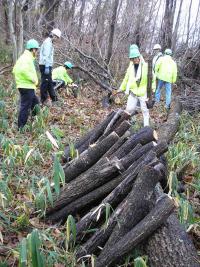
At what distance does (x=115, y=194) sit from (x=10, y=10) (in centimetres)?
673

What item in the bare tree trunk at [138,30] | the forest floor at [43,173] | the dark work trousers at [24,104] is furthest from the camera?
the bare tree trunk at [138,30]

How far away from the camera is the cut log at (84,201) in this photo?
14.6ft

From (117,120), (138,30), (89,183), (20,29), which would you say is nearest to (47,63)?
(20,29)

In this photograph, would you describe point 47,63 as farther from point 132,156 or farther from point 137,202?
point 137,202

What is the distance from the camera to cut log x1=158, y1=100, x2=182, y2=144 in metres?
7.60

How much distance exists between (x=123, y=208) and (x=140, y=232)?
354 mm

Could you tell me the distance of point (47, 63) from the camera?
9.89m

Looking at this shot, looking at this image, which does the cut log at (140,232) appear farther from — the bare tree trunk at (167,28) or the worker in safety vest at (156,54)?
the bare tree trunk at (167,28)

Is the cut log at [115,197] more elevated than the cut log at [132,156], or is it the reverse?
the cut log at [132,156]

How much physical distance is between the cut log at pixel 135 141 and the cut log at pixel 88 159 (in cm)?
24

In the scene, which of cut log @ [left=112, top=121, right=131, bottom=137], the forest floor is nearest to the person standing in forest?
the forest floor

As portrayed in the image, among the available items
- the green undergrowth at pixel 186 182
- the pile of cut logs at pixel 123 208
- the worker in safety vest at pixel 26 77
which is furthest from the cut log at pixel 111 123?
the worker in safety vest at pixel 26 77

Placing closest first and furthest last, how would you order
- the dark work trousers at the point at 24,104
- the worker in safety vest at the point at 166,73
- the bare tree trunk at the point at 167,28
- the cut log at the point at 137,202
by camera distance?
the cut log at the point at 137,202, the dark work trousers at the point at 24,104, the worker in safety vest at the point at 166,73, the bare tree trunk at the point at 167,28

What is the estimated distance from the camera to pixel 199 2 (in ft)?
68.3
